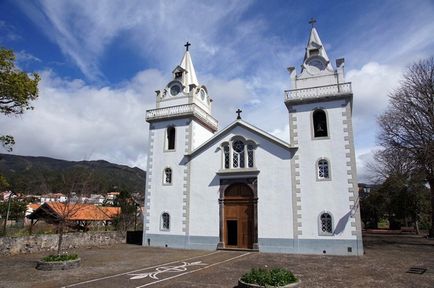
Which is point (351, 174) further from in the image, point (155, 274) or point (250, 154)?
point (155, 274)

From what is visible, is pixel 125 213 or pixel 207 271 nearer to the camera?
pixel 207 271

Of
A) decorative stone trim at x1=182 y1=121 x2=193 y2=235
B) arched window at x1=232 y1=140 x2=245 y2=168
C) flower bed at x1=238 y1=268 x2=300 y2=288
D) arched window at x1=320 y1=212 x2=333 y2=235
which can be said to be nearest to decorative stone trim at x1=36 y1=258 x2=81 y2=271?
flower bed at x1=238 y1=268 x2=300 y2=288

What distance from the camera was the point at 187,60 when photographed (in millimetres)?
26609

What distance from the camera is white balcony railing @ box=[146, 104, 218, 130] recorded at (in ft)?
76.6

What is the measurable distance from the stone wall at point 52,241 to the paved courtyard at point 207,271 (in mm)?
863

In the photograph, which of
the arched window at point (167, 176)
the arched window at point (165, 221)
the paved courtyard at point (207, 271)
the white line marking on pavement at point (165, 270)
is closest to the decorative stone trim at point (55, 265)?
the paved courtyard at point (207, 271)

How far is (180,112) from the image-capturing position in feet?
77.7

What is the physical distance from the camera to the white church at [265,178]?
18469mm

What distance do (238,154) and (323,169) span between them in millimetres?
5438

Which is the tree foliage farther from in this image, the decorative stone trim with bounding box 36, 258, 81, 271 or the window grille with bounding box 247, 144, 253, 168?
the decorative stone trim with bounding box 36, 258, 81, 271

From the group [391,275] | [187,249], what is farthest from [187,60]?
[391,275]

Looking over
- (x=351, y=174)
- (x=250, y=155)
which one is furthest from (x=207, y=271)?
(x=351, y=174)

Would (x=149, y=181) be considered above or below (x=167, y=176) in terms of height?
below

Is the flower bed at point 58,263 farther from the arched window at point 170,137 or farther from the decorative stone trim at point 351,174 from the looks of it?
the decorative stone trim at point 351,174
